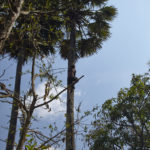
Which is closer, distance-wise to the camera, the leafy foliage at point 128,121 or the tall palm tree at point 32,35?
the tall palm tree at point 32,35

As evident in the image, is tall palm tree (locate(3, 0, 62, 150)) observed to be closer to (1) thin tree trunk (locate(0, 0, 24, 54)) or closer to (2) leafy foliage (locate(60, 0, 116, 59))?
(1) thin tree trunk (locate(0, 0, 24, 54))

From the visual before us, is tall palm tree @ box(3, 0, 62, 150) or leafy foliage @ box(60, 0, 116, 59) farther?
leafy foliage @ box(60, 0, 116, 59)

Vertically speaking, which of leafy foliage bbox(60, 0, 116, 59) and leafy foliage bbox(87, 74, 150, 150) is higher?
leafy foliage bbox(60, 0, 116, 59)

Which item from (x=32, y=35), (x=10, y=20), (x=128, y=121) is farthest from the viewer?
(x=128, y=121)

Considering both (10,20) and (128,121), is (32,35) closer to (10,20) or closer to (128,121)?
(10,20)

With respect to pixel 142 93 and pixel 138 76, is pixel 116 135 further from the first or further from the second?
pixel 138 76

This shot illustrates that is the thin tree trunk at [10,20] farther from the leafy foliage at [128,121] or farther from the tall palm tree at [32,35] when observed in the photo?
the leafy foliage at [128,121]

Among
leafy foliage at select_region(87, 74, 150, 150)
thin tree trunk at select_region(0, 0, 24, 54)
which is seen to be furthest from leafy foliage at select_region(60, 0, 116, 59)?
thin tree trunk at select_region(0, 0, 24, 54)

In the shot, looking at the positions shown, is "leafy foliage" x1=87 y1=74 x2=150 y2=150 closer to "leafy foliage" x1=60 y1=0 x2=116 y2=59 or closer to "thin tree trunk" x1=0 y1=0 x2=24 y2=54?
"leafy foliage" x1=60 y1=0 x2=116 y2=59

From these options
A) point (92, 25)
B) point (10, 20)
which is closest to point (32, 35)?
point (10, 20)

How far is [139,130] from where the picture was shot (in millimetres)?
10125

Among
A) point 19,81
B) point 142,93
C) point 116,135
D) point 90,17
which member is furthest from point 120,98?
point 19,81

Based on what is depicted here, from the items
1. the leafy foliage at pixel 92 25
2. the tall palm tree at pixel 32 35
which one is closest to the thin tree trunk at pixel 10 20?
the tall palm tree at pixel 32 35

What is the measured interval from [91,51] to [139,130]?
221 inches
